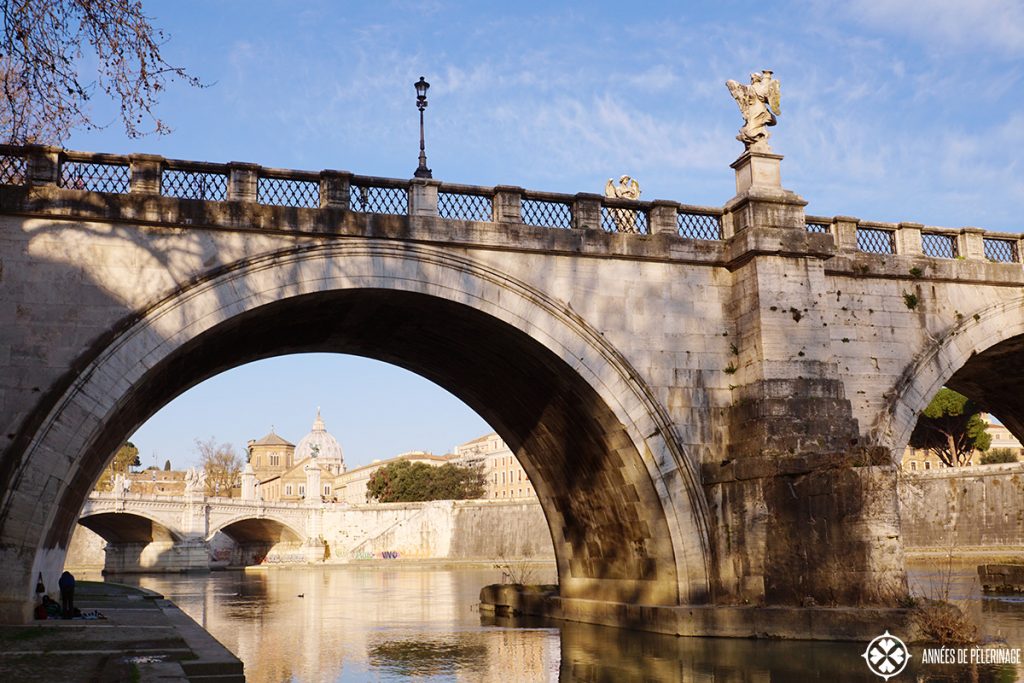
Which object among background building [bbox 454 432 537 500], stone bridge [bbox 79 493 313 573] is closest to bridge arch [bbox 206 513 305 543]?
stone bridge [bbox 79 493 313 573]

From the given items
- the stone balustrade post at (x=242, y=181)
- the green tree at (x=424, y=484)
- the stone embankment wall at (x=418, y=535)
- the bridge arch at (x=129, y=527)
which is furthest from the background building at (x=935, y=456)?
the stone balustrade post at (x=242, y=181)

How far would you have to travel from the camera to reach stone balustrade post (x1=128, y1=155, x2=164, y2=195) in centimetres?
1686

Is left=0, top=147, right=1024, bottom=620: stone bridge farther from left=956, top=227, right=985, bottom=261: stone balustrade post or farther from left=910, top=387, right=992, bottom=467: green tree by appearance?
left=910, top=387, right=992, bottom=467: green tree

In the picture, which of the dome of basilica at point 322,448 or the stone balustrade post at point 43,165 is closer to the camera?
the stone balustrade post at point 43,165

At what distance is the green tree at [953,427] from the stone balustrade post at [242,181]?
59.5 metres

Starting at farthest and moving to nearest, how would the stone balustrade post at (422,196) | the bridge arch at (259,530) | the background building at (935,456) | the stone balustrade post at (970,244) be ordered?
the bridge arch at (259,530) → the background building at (935,456) → the stone balustrade post at (970,244) → the stone balustrade post at (422,196)

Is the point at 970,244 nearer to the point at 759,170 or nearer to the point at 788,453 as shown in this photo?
the point at 759,170

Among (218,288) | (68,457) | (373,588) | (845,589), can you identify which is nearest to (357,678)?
(68,457)

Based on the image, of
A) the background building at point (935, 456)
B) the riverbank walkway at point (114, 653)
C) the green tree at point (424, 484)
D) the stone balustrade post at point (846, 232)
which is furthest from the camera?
the green tree at point (424, 484)

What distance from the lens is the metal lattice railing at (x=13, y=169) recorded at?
1647cm

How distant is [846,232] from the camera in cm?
2083

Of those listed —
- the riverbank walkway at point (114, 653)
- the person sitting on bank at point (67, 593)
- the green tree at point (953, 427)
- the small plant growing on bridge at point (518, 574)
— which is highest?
the green tree at point (953, 427)

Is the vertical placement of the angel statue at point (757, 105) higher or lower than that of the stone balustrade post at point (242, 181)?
higher

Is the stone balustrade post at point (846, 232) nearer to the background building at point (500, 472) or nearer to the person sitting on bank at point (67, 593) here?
the person sitting on bank at point (67, 593)
